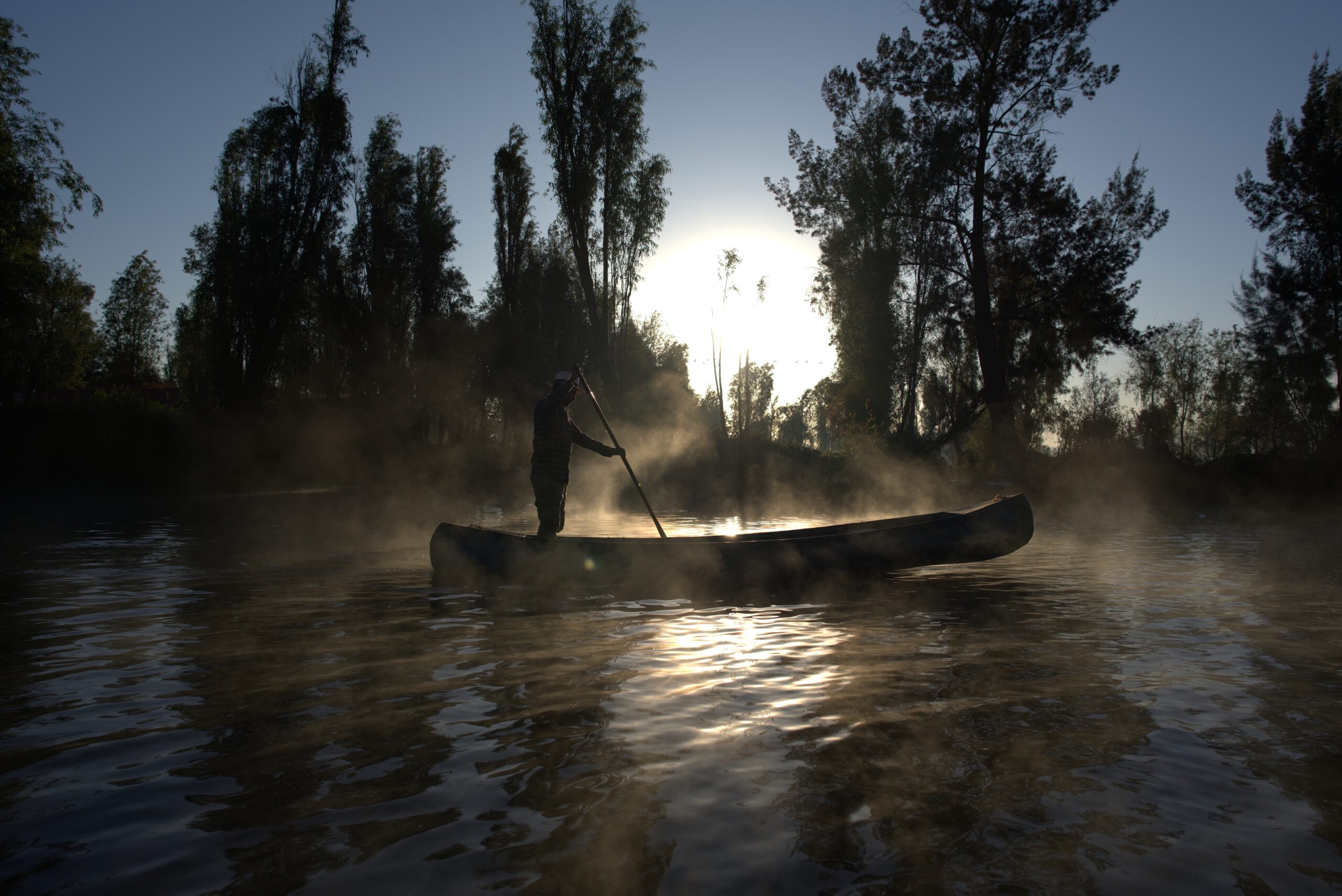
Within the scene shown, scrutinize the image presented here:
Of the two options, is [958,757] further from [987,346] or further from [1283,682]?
[987,346]

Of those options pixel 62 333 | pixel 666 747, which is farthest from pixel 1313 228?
pixel 62 333

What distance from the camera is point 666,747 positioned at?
341 cm

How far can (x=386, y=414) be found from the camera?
33594 mm

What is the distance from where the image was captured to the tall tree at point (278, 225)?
90.3 ft

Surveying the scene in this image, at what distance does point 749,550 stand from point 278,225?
26881 millimetres

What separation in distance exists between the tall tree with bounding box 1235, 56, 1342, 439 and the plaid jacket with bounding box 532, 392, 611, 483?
27.4m

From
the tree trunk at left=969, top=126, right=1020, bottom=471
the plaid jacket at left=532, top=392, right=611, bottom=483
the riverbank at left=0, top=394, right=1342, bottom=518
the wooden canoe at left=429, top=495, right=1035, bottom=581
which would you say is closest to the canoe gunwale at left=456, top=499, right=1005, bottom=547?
the wooden canoe at left=429, top=495, right=1035, bottom=581

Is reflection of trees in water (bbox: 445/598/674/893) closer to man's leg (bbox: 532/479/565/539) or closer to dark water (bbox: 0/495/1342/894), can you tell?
dark water (bbox: 0/495/1342/894)

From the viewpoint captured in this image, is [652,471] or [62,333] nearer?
[652,471]

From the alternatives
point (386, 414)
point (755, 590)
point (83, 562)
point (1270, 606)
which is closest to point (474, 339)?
point (386, 414)

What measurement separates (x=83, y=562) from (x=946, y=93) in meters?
24.5

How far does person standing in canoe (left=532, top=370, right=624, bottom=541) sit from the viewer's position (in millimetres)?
8766

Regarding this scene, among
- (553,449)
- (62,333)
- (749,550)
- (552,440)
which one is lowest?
(749,550)

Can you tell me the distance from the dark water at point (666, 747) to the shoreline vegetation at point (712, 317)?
625 inches
